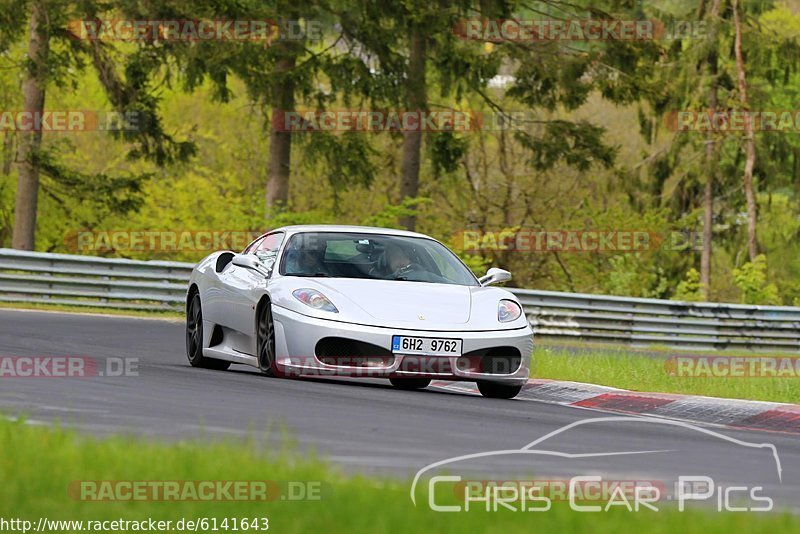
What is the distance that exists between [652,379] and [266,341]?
4642 millimetres

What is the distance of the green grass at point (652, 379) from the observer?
45.4 ft

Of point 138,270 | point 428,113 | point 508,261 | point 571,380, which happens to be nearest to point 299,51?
point 428,113

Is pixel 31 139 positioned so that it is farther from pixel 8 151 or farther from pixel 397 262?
pixel 397 262

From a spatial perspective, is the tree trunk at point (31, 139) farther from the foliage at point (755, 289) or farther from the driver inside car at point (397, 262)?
the driver inside car at point (397, 262)

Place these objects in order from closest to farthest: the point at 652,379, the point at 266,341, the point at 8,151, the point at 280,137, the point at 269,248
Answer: the point at 266,341 < the point at 269,248 < the point at 652,379 < the point at 280,137 < the point at 8,151

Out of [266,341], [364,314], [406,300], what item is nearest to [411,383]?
[406,300]

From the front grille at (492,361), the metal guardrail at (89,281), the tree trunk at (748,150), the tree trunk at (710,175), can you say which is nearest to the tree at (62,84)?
the metal guardrail at (89,281)

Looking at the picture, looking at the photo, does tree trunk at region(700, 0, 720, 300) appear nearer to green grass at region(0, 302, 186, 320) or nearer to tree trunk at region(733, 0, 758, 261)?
tree trunk at region(733, 0, 758, 261)

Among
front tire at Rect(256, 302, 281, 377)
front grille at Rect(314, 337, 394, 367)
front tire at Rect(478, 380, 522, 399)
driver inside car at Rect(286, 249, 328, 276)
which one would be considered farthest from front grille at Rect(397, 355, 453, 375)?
driver inside car at Rect(286, 249, 328, 276)

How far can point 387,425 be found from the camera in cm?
895

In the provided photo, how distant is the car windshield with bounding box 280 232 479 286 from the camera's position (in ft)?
42.4

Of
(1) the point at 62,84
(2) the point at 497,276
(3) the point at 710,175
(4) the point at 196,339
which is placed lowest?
(4) the point at 196,339

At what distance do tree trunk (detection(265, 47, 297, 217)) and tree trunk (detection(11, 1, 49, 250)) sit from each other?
17.6ft

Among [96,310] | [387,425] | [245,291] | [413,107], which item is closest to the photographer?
[387,425]
